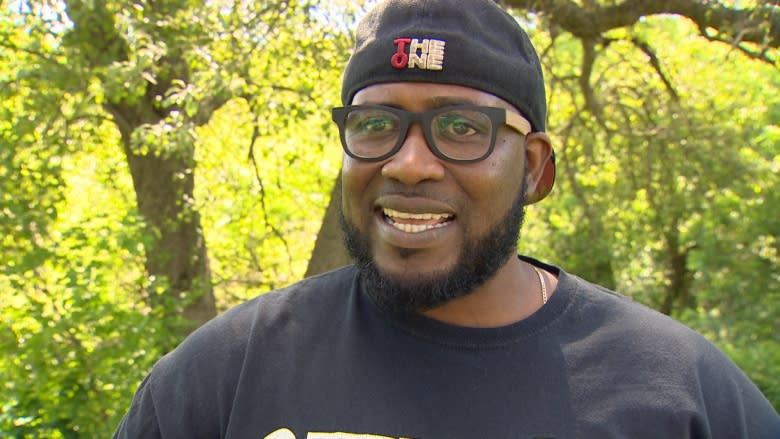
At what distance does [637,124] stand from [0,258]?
5.46 m

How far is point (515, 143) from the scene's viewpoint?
1.84m

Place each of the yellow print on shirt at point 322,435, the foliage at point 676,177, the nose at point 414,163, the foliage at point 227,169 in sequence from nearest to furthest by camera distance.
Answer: the yellow print on shirt at point 322,435 → the nose at point 414,163 → the foliage at point 227,169 → the foliage at point 676,177

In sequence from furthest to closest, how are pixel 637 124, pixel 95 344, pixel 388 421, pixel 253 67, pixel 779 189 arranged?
pixel 779 189 < pixel 637 124 < pixel 253 67 < pixel 95 344 < pixel 388 421

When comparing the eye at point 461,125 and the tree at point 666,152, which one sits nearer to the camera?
the eye at point 461,125

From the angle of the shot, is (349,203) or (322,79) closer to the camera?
(349,203)

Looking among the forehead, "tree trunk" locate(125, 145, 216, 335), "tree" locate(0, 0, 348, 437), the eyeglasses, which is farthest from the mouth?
"tree trunk" locate(125, 145, 216, 335)

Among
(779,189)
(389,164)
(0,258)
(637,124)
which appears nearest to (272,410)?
(389,164)

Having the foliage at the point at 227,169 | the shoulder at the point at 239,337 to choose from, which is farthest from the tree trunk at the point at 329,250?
the shoulder at the point at 239,337

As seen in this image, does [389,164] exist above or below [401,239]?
above

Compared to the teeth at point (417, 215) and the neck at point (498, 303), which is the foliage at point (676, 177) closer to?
the neck at point (498, 303)

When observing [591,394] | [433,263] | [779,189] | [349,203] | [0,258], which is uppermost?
[349,203]

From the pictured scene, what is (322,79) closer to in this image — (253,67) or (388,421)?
(253,67)

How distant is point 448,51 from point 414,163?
0.26 metres

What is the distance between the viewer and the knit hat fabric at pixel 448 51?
1737 mm
